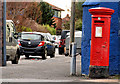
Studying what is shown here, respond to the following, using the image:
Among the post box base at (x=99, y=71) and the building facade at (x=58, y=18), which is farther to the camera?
the building facade at (x=58, y=18)

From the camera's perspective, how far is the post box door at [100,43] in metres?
10.2

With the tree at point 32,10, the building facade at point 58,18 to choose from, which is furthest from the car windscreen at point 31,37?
the building facade at point 58,18

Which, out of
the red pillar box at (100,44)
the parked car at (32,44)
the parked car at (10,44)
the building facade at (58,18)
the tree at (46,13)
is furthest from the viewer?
the building facade at (58,18)

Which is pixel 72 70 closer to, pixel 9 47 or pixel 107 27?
pixel 107 27

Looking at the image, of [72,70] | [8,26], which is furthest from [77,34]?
[72,70]

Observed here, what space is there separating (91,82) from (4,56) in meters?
6.06

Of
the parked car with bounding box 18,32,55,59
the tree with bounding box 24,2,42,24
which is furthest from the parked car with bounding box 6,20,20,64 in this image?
the tree with bounding box 24,2,42,24

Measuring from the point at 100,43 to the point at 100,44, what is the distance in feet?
0.10

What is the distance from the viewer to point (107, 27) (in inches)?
403

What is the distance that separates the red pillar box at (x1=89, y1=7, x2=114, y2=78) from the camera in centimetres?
1017

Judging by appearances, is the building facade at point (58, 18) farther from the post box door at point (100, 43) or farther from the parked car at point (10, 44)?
the post box door at point (100, 43)

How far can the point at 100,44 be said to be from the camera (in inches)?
404

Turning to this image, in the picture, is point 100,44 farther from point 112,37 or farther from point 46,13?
point 46,13

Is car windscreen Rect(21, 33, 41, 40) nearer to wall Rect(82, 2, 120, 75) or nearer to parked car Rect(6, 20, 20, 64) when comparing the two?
parked car Rect(6, 20, 20, 64)
